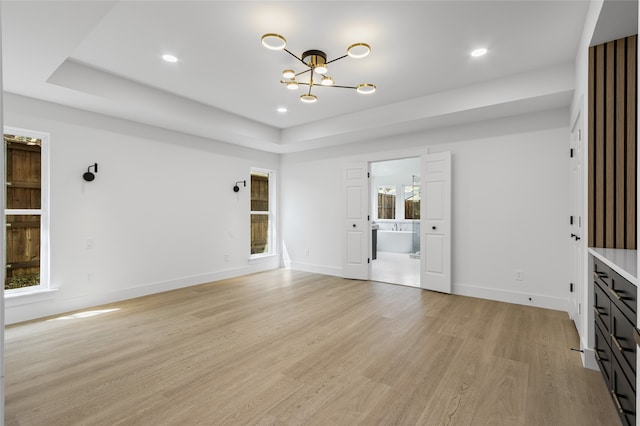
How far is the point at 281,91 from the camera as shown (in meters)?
4.30

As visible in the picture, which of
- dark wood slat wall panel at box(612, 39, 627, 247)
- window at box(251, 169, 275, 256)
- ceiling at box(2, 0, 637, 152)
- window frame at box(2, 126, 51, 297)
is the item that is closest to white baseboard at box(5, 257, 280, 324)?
window frame at box(2, 126, 51, 297)

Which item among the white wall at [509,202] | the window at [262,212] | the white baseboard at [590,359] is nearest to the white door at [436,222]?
the white wall at [509,202]

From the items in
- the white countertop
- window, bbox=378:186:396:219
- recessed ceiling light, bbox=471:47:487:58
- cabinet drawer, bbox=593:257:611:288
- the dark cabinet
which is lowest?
the dark cabinet

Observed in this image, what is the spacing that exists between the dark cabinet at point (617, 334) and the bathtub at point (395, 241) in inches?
282

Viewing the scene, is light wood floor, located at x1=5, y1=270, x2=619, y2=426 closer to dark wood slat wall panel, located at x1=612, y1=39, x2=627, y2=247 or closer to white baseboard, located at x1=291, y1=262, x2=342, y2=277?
dark wood slat wall panel, located at x1=612, y1=39, x2=627, y2=247

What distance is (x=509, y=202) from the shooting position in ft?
14.6

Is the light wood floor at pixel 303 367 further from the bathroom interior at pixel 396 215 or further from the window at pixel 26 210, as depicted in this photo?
the bathroom interior at pixel 396 215

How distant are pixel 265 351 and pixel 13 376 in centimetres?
191

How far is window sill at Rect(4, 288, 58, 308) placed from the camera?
11.8ft

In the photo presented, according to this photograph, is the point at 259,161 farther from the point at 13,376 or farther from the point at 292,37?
the point at 13,376

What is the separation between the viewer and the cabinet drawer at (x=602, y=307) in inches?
80.0

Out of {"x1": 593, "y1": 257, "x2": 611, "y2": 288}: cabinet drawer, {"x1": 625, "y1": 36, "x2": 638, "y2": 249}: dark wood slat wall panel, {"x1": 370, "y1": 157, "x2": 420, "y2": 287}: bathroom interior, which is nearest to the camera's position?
{"x1": 593, "y1": 257, "x2": 611, "y2": 288}: cabinet drawer

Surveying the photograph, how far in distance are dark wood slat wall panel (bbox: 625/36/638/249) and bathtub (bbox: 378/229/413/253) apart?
710 cm

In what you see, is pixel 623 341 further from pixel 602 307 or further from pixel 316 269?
pixel 316 269
